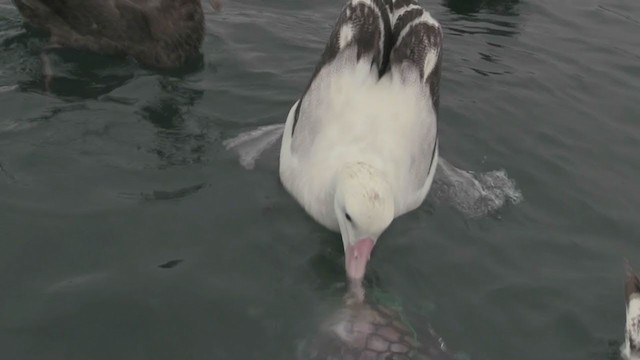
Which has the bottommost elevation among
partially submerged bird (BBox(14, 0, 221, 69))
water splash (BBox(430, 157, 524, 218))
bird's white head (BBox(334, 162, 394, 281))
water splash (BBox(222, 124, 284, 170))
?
water splash (BBox(430, 157, 524, 218))

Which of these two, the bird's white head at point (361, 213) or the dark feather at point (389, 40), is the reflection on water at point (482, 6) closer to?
the dark feather at point (389, 40)

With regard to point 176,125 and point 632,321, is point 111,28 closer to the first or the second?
point 176,125

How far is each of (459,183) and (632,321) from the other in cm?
240

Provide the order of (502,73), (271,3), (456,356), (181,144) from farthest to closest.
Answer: (271,3), (502,73), (181,144), (456,356)

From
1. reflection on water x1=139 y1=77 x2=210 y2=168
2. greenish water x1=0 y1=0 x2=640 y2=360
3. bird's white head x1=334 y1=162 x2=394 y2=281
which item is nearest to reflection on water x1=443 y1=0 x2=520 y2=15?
greenish water x1=0 y1=0 x2=640 y2=360

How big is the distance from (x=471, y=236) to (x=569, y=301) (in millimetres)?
997

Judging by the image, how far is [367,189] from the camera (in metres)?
6.20

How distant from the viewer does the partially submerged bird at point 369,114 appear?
6949 millimetres

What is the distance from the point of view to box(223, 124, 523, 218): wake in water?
7.58 meters

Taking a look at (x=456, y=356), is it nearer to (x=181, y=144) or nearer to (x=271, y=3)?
(x=181, y=144)

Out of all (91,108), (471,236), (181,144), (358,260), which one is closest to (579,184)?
(471,236)

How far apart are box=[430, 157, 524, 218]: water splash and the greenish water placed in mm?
111

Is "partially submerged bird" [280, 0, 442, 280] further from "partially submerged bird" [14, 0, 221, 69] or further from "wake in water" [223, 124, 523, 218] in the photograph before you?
"partially submerged bird" [14, 0, 221, 69]

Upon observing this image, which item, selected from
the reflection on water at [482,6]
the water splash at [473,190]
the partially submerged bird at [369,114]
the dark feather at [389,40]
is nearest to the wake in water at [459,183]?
the water splash at [473,190]
